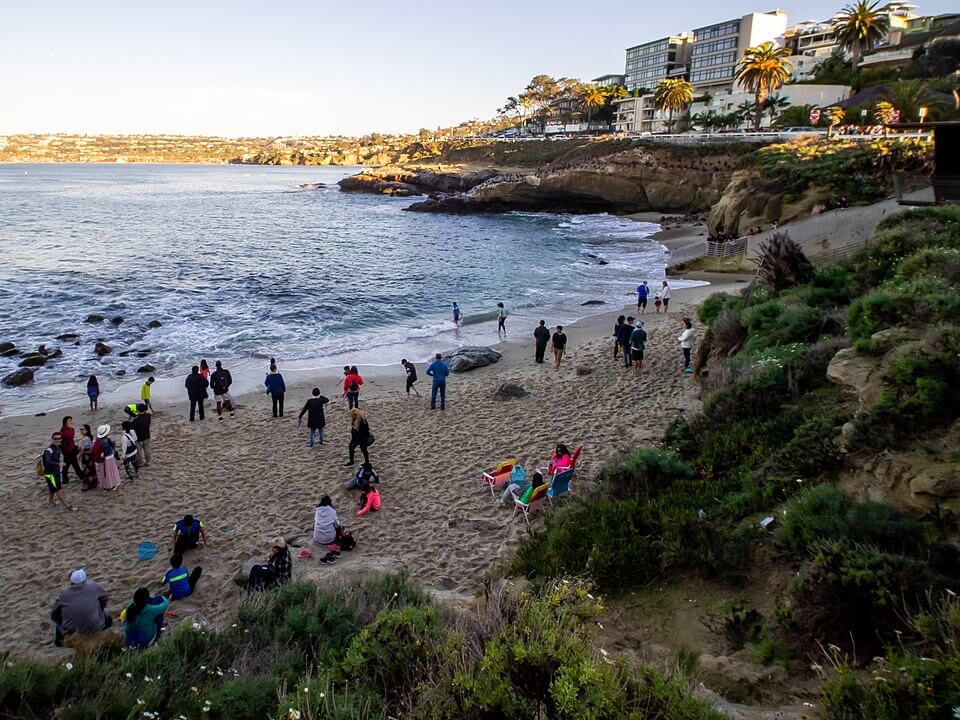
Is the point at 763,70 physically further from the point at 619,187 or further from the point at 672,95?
the point at 672,95

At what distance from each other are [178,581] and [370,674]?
4.66 metres

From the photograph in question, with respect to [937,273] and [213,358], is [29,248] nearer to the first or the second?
[213,358]

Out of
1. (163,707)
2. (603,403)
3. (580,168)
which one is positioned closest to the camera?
(163,707)

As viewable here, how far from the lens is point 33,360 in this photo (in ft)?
60.3

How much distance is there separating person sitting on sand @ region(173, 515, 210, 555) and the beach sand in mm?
177

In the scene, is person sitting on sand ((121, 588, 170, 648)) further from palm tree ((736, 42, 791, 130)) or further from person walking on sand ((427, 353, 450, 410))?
palm tree ((736, 42, 791, 130))

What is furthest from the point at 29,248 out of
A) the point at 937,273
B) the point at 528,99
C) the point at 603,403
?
the point at 528,99

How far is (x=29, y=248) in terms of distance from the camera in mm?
40438

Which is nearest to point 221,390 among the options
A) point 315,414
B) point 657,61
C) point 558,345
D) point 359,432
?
point 315,414

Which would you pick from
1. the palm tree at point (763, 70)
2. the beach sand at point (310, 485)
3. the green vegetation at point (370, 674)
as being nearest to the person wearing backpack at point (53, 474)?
the beach sand at point (310, 485)

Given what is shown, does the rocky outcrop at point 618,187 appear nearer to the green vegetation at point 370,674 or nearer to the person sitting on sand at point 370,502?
the person sitting on sand at point 370,502

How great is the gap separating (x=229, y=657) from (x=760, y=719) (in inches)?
152

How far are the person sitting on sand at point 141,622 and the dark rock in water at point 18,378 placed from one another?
13898 mm

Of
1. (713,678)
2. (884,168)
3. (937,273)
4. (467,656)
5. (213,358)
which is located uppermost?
(884,168)
